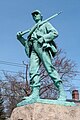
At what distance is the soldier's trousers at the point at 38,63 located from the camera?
662cm

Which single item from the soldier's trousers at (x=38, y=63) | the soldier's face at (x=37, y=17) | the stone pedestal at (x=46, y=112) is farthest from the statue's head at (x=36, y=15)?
the stone pedestal at (x=46, y=112)

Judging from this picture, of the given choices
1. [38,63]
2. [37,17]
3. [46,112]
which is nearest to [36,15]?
[37,17]

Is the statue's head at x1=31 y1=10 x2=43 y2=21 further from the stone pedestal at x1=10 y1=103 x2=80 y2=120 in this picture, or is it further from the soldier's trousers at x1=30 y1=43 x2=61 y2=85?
the stone pedestal at x1=10 y1=103 x2=80 y2=120

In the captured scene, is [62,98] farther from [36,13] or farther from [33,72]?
[36,13]

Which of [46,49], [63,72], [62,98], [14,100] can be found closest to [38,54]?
[46,49]

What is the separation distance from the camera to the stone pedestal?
20.0 feet

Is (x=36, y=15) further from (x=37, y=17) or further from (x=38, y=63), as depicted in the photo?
(x=38, y=63)

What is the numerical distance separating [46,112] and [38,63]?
123cm

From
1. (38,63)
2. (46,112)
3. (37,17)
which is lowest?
(46,112)

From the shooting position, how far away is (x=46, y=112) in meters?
6.16

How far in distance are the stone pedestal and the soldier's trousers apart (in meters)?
0.62

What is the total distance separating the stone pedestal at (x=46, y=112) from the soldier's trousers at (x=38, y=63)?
2.02ft

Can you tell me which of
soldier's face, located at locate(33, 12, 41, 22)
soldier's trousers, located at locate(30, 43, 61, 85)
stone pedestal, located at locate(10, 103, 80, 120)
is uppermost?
soldier's face, located at locate(33, 12, 41, 22)

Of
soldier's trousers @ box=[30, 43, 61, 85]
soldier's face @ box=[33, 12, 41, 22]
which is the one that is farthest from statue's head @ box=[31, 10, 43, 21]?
soldier's trousers @ box=[30, 43, 61, 85]
